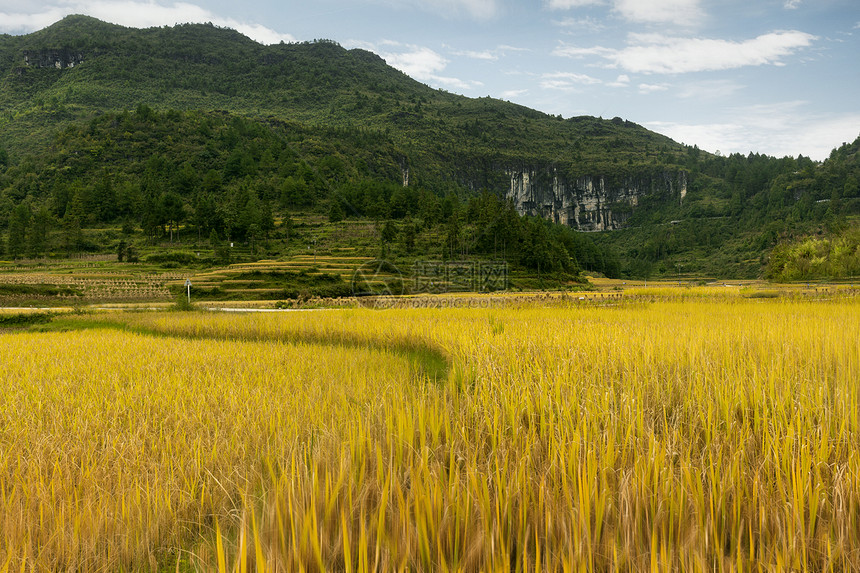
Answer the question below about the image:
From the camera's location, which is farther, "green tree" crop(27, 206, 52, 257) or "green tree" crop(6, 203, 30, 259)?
"green tree" crop(6, 203, 30, 259)

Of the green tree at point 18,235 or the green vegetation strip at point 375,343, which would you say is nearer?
the green vegetation strip at point 375,343

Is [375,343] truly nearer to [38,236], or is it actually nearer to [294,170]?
[38,236]

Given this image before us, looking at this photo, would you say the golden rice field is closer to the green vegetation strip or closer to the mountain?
the green vegetation strip

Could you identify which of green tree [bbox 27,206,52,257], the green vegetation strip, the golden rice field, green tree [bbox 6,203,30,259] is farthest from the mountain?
the golden rice field

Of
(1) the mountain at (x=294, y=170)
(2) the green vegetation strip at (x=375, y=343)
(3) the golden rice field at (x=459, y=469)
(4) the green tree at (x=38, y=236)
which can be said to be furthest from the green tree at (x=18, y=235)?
(3) the golden rice field at (x=459, y=469)

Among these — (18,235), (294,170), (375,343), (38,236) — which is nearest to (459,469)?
(375,343)

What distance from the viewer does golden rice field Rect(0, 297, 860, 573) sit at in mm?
1592

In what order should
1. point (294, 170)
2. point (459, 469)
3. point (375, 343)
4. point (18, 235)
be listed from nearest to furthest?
point (459, 469) < point (375, 343) < point (18, 235) < point (294, 170)

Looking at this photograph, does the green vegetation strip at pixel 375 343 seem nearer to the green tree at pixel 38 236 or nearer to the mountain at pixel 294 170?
the mountain at pixel 294 170

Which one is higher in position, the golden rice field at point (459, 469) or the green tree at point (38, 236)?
the green tree at point (38, 236)

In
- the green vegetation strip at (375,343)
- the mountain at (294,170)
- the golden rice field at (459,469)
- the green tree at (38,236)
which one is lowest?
the green vegetation strip at (375,343)

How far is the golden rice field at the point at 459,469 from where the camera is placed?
1592 millimetres

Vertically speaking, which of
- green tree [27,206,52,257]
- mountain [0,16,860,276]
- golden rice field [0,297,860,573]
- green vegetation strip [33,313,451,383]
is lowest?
green vegetation strip [33,313,451,383]

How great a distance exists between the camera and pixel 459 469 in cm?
234
